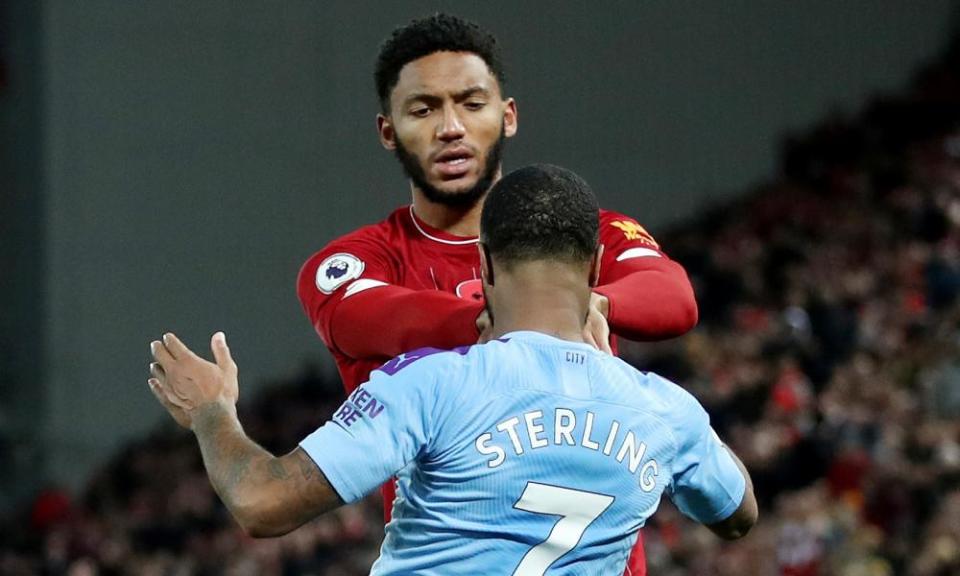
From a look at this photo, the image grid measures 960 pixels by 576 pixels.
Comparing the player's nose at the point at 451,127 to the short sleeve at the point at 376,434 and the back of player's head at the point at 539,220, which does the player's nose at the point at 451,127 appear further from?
the short sleeve at the point at 376,434

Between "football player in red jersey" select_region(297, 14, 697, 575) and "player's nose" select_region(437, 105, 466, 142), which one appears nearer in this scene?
"football player in red jersey" select_region(297, 14, 697, 575)

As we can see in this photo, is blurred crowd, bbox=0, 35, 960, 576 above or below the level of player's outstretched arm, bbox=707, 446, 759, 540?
below

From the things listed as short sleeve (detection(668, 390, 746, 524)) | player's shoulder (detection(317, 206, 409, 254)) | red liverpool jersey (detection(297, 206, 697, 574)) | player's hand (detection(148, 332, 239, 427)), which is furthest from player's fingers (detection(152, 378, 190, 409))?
short sleeve (detection(668, 390, 746, 524))

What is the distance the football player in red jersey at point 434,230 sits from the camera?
11.7 ft

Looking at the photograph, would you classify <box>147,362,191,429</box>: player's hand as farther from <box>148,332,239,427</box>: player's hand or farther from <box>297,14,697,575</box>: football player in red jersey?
<box>297,14,697,575</box>: football player in red jersey

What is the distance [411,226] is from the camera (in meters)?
4.00

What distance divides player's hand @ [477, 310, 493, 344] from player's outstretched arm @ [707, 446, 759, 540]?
0.50m

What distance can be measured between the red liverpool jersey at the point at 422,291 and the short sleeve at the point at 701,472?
28cm

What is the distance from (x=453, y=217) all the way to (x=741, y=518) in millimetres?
974

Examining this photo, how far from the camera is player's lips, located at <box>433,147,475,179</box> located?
3.78 meters

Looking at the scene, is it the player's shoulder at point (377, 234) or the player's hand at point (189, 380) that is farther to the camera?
the player's shoulder at point (377, 234)

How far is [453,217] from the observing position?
393 cm

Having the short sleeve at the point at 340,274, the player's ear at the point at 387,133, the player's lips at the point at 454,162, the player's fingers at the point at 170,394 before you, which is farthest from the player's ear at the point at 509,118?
the player's fingers at the point at 170,394

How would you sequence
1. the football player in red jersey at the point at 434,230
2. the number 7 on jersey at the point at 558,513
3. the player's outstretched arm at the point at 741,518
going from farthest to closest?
the football player in red jersey at the point at 434,230
the player's outstretched arm at the point at 741,518
the number 7 on jersey at the point at 558,513
